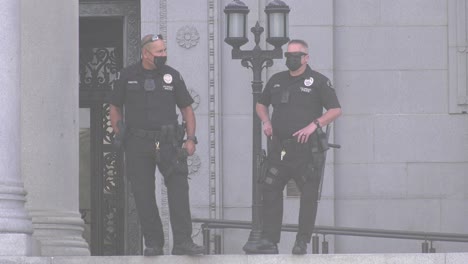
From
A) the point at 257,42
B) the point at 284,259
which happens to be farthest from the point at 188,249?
the point at 257,42

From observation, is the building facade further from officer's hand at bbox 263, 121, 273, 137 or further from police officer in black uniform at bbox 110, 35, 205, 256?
police officer in black uniform at bbox 110, 35, 205, 256

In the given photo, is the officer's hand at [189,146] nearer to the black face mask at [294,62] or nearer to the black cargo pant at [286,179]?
the black cargo pant at [286,179]

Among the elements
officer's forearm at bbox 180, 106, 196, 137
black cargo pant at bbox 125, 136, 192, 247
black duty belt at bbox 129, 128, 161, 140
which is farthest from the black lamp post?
black duty belt at bbox 129, 128, 161, 140

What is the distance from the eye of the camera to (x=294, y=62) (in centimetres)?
2150

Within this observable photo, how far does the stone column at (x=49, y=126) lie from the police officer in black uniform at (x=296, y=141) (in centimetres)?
272

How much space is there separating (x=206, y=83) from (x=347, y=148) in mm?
2148

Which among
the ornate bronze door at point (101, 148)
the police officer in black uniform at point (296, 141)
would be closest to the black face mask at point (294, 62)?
the police officer in black uniform at point (296, 141)

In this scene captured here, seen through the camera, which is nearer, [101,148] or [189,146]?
[189,146]

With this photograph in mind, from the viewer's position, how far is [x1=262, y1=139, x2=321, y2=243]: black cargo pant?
836 inches

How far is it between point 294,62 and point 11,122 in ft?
10.3

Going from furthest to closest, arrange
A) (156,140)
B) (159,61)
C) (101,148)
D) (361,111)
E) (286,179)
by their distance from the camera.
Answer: (101,148) < (361,111) < (286,179) < (159,61) < (156,140)

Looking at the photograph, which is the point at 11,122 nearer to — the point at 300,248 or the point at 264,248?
the point at 264,248

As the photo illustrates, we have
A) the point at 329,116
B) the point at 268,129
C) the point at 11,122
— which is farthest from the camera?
the point at 268,129

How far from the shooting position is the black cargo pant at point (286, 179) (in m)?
21.2
